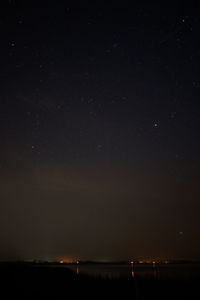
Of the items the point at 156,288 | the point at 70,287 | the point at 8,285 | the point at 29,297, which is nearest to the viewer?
the point at 29,297

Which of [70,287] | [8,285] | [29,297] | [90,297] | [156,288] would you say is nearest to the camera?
[29,297]

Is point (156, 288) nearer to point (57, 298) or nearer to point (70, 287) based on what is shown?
point (70, 287)

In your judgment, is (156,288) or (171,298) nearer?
(171,298)

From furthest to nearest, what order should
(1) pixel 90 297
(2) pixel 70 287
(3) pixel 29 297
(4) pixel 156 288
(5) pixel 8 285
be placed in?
1. (4) pixel 156 288
2. (2) pixel 70 287
3. (5) pixel 8 285
4. (1) pixel 90 297
5. (3) pixel 29 297

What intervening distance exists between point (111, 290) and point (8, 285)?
7.23m

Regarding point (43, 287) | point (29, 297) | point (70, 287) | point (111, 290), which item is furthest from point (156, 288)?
point (29, 297)

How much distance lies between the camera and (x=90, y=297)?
764 inches

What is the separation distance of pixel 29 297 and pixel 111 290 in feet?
23.7

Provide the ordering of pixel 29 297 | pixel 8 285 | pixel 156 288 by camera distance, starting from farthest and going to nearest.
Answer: pixel 156 288
pixel 8 285
pixel 29 297

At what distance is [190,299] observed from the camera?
20141 mm

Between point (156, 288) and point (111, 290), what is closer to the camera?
point (111, 290)

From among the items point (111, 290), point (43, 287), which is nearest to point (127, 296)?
point (111, 290)

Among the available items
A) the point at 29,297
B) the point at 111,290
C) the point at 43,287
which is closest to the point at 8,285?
the point at 43,287

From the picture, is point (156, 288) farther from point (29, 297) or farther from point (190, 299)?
point (29, 297)
